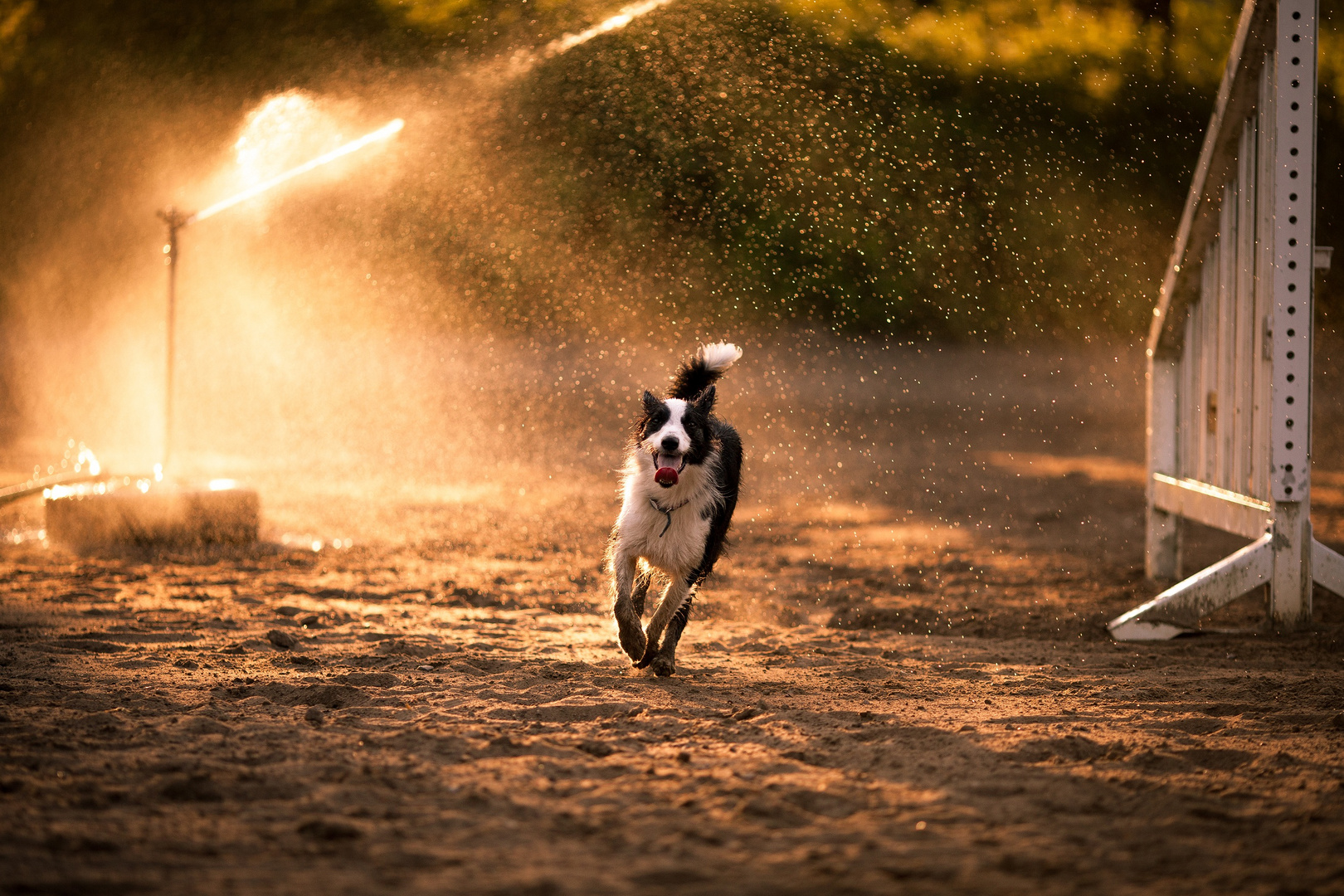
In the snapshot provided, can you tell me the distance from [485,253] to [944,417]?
31.6 feet

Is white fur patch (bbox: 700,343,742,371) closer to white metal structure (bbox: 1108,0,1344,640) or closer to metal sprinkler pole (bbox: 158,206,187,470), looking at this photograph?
white metal structure (bbox: 1108,0,1344,640)

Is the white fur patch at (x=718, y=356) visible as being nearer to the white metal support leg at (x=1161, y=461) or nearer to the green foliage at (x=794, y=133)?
the white metal support leg at (x=1161, y=461)

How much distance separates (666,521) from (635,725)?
161 cm

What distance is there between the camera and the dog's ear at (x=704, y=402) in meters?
5.89

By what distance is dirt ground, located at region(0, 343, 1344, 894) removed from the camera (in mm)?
2957

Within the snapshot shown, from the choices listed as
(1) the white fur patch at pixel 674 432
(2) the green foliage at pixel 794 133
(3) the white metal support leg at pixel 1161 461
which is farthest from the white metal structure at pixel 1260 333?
(2) the green foliage at pixel 794 133

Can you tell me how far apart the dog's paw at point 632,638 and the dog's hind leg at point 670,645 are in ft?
0.30

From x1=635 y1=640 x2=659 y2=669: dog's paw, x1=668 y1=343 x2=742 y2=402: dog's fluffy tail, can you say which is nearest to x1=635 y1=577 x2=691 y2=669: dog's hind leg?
x1=635 y1=640 x2=659 y2=669: dog's paw

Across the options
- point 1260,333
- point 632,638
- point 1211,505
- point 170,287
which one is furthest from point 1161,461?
point 170,287

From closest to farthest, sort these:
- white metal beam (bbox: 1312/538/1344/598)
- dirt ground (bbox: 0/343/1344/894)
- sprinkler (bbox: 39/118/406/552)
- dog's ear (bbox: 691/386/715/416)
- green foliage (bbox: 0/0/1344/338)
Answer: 1. dirt ground (bbox: 0/343/1344/894)
2. dog's ear (bbox: 691/386/715/416)
3. white metal beam (bbox: 1312/538/1344/598)
4. sprinkler (bbox: 39/118/406/552)
5. green foliage (bbox: 0/0/1344/338)

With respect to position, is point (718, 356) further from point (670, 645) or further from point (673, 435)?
point (670, 645)

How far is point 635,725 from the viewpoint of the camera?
4.32 meters

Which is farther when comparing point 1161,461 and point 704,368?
point 1161,461

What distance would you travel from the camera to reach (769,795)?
3.47 m
